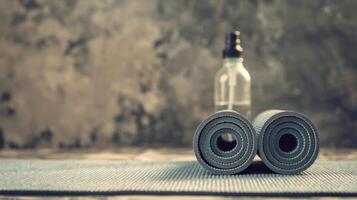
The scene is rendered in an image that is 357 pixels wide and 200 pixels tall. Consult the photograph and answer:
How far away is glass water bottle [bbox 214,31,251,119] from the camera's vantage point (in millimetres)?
1453

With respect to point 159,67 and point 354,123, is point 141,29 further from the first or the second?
point 354,123

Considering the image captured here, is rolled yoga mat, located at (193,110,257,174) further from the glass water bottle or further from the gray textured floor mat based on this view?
the glass water bottle

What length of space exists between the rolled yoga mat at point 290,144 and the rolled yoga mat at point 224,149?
0.03 m

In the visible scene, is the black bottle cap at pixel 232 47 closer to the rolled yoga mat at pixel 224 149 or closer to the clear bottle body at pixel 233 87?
the clear bottle body at pixel 233 87

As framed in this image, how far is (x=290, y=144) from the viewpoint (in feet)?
4.02

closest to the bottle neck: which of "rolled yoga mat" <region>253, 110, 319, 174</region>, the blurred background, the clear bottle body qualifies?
the clear bottle body

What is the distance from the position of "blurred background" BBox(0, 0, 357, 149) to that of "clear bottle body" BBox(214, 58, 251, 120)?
299mm

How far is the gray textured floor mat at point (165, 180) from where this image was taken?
3.08 ft

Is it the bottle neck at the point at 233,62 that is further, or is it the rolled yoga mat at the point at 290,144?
the bottle neck at the point at 233,62

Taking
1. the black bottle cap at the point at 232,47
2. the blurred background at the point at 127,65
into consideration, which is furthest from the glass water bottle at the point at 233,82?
the blurred background at the point at 127,65

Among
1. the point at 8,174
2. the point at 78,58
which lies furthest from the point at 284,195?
the point at 78,58

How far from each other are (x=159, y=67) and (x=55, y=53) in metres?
0.44

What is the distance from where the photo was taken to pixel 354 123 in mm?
2008

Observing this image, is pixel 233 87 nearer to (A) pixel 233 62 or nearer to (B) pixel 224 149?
(A) pixel 233 62
